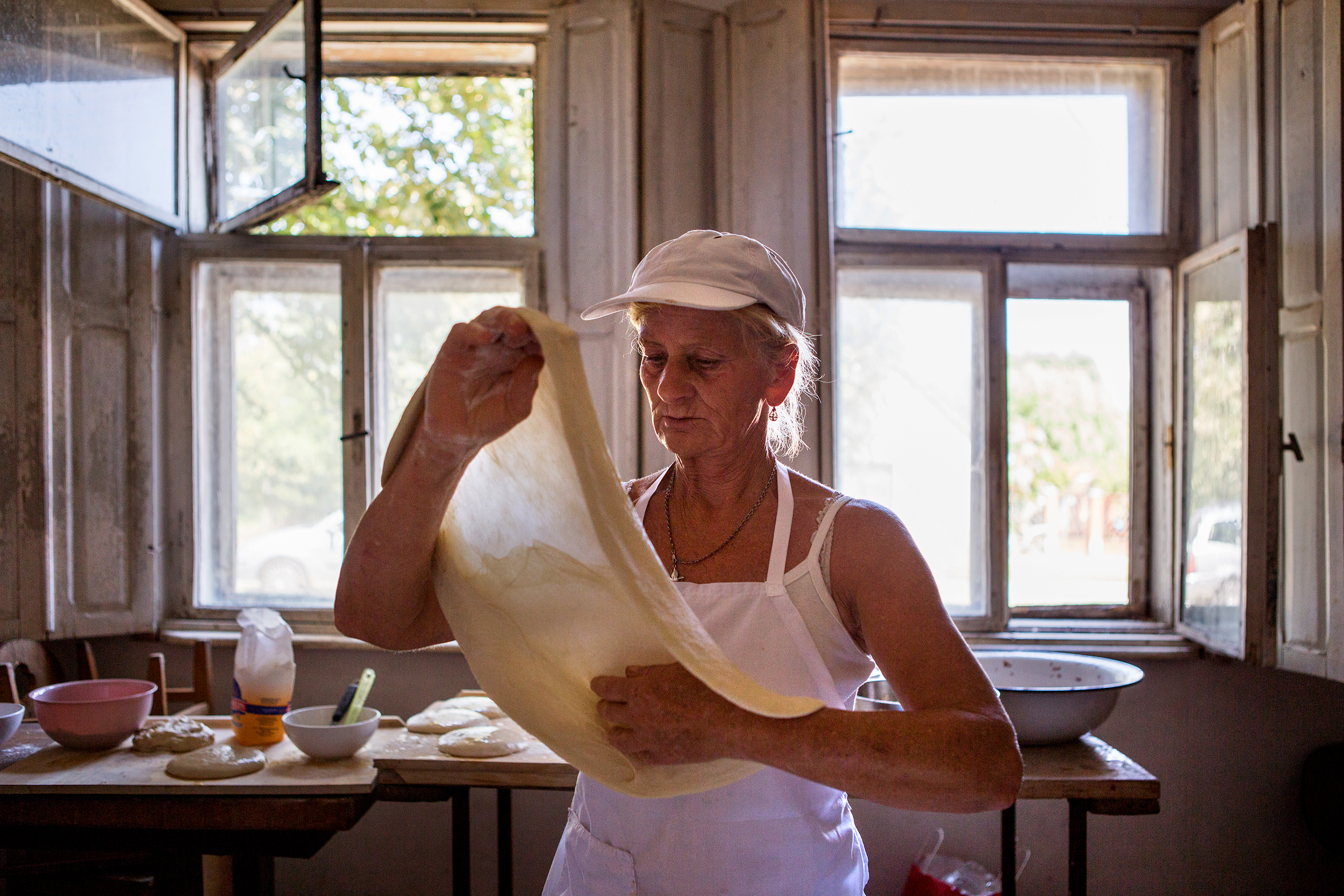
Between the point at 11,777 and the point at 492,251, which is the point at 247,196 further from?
the point at 11,777

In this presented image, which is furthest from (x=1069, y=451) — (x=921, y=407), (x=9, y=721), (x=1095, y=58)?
(x=9, y=721)

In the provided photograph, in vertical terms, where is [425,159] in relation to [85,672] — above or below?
above

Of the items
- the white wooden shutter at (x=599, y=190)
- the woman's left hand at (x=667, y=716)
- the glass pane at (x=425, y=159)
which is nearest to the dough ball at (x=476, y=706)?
the white wooden shutter at (x=599, y=190)

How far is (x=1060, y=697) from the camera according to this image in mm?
2215

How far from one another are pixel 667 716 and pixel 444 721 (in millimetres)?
1749

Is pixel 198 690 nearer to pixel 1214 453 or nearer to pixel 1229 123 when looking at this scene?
pixel 1214 453

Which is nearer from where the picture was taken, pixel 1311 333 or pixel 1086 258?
pixel 1311 333

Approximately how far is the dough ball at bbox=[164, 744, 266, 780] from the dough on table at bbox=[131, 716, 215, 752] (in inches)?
2.9

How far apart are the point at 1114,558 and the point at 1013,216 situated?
1457mm

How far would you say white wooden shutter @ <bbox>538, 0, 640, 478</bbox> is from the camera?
3.27 metres

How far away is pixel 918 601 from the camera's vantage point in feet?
3.59

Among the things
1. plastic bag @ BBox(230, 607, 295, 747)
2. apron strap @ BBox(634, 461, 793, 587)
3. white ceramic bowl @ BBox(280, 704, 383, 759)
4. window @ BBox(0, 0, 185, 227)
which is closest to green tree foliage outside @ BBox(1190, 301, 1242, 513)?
apron strap @ BBox(634, 461, 793, 587)

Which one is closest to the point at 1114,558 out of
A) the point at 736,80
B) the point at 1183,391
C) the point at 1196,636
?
the point at 1196,636

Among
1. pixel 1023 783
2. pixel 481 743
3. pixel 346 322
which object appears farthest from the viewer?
pixel 346 322
